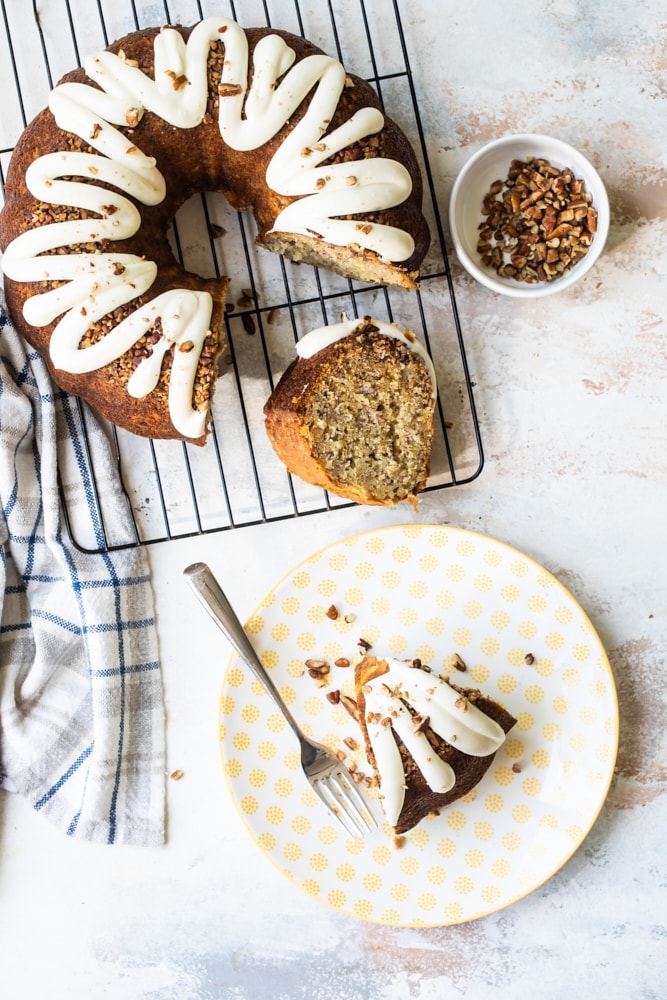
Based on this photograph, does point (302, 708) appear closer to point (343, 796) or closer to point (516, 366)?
point (343, 796)

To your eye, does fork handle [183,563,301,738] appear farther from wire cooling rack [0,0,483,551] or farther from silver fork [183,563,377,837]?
wire cooling rack [0,0,483,551]

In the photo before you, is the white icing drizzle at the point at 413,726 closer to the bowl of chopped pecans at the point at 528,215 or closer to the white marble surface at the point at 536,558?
the white marble surface at the point at 536,558

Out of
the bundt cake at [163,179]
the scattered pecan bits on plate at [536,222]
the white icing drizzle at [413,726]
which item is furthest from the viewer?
the scattered pecan bits on plate at [536,222]

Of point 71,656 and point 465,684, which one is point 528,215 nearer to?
point 465,684

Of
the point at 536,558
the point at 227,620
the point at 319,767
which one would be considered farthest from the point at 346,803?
the point at 536,558

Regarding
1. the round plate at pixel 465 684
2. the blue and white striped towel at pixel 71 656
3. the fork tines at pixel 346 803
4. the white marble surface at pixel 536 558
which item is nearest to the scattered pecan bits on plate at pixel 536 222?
the white marble surface at pixel 536 558

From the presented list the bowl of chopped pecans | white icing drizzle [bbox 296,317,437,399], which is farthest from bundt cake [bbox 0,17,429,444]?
the bowl of chopped pecans
